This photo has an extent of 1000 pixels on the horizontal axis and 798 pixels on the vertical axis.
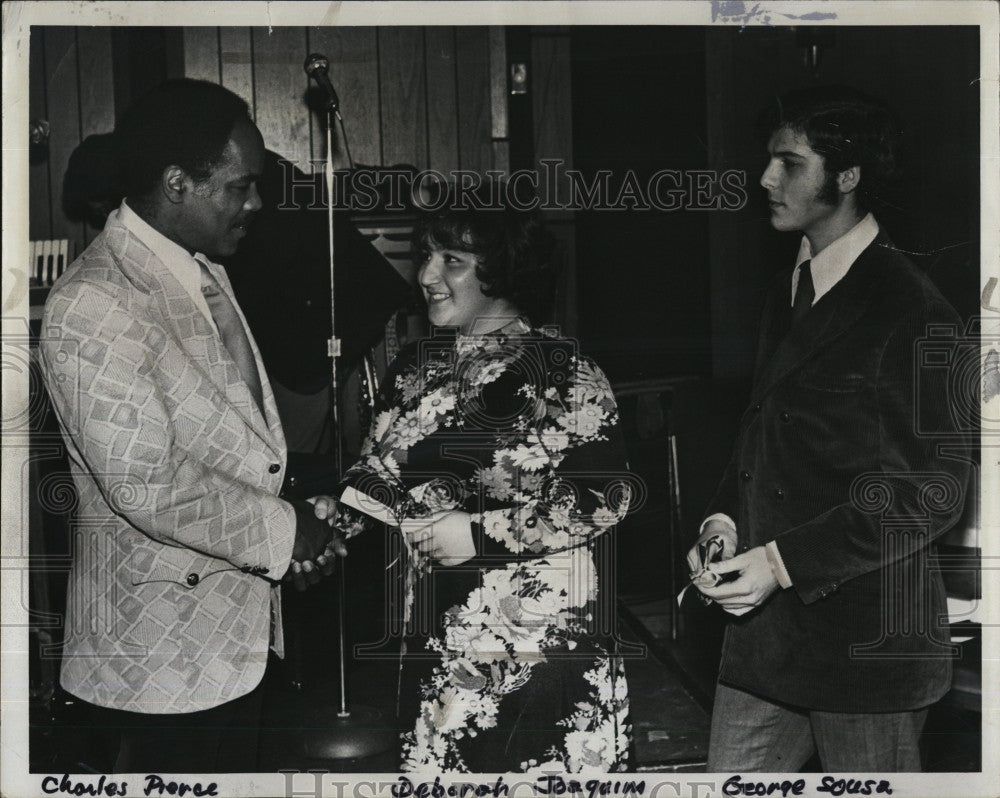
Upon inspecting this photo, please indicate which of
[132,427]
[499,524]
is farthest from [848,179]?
[132,427]

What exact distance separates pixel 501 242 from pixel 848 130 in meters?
0.76

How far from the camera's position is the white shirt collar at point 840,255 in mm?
2170

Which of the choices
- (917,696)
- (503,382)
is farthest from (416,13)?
(917,696)

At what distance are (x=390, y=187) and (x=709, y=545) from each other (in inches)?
42.1

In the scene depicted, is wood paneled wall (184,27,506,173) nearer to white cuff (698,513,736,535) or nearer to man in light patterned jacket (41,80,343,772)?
man in light patterned jacket (41,80,343,772)

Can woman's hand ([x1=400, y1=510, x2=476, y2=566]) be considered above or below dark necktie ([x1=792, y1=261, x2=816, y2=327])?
below

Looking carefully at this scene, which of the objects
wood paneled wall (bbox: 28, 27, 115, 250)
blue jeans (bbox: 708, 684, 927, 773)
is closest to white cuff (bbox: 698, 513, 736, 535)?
blue jeans (bbox: 708, 684, 927, 773)

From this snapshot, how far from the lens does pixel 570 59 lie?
95.9 inches

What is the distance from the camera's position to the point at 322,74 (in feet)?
7.78

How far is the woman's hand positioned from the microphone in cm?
95

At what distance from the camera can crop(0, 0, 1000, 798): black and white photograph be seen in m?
2.15

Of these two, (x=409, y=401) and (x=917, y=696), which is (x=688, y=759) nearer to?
(x=917, y=696)

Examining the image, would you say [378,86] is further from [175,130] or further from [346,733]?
[346,733]

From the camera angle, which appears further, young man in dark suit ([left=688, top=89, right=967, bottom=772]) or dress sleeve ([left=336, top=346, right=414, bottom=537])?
dress sleeve ([left=336, top=346, right=414, bottom=537])
